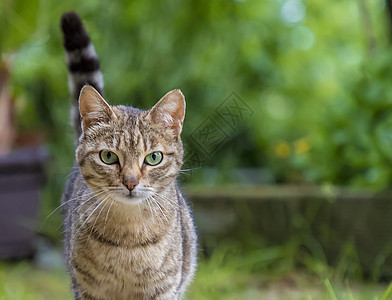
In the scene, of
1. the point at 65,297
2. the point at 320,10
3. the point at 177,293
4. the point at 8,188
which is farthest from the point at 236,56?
the point at 177,293

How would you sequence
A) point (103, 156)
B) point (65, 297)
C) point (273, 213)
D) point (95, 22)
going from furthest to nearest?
point (95, 22) → point (273, 213) → point (65, 297) → point (103, 156)

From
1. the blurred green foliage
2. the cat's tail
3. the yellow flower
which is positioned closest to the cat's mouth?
the cat's tail

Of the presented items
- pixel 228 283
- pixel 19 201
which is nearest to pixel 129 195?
pixel 228 283

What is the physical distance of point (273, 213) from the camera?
290 cm

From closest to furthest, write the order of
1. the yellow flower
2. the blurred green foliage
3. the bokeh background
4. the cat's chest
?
the cat's chest, the bokeh background, the blurred green foliage, the yellow flower

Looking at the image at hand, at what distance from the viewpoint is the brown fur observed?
149 centimetres

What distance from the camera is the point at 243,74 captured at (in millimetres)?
3732

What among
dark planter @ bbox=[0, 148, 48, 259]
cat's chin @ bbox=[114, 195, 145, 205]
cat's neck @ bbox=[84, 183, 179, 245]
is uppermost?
cat's chin @ bbox=[114, 195, 145, 205]

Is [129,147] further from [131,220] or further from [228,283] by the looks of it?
[228,283]

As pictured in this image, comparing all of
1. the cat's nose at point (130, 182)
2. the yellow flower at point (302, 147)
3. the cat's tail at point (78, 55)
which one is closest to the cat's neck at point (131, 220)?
the cat's nose at point (130, 182)

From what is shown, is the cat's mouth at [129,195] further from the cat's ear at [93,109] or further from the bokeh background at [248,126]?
the bokeh background at [248,126]

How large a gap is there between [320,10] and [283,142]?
1.07 metres

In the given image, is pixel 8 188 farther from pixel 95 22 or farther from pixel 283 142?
pixel 283 142

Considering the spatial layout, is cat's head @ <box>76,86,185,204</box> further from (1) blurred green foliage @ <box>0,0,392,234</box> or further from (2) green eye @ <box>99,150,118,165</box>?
(1) blurred green foliage @ <box>0,0,392,234</box>
